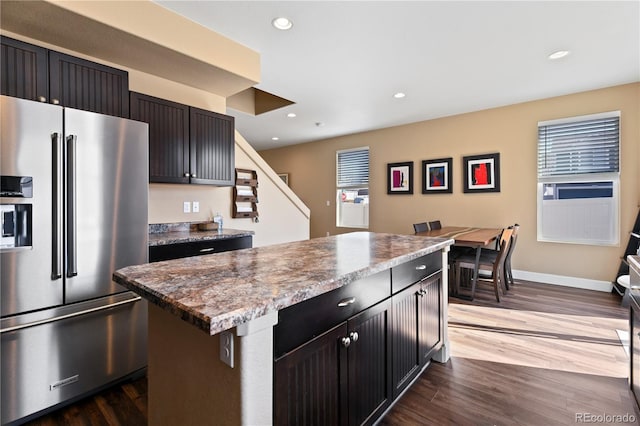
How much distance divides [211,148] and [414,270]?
250 cm

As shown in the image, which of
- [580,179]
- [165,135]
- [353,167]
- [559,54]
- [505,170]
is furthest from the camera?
[353,167]

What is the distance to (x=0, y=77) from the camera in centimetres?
191

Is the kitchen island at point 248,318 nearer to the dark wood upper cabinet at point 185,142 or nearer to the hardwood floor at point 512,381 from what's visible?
the hardwood floor at point 512,381

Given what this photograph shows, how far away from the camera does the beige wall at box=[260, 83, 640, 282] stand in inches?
157

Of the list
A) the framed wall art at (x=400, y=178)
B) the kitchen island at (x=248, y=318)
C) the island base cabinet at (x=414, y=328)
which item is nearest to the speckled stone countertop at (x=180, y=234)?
the kitchen island at (x=248, y=318)

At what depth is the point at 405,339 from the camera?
176cm

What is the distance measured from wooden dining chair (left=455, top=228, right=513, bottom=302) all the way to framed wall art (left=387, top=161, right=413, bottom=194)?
210 centimetres

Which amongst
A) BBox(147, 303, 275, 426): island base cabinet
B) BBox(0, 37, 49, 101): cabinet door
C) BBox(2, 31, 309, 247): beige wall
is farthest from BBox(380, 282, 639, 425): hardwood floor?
BBox(0, 37, 49, 101): cabinet door

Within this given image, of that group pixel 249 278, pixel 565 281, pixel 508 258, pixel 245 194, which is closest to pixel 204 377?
pixel 249 278

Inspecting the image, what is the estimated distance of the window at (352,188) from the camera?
6.58 metres

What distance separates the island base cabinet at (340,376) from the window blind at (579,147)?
4.33m

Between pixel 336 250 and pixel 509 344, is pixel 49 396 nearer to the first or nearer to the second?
pixel 336 250

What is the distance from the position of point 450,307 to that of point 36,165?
3794mm

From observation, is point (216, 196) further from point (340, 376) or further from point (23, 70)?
point (340, 376)
